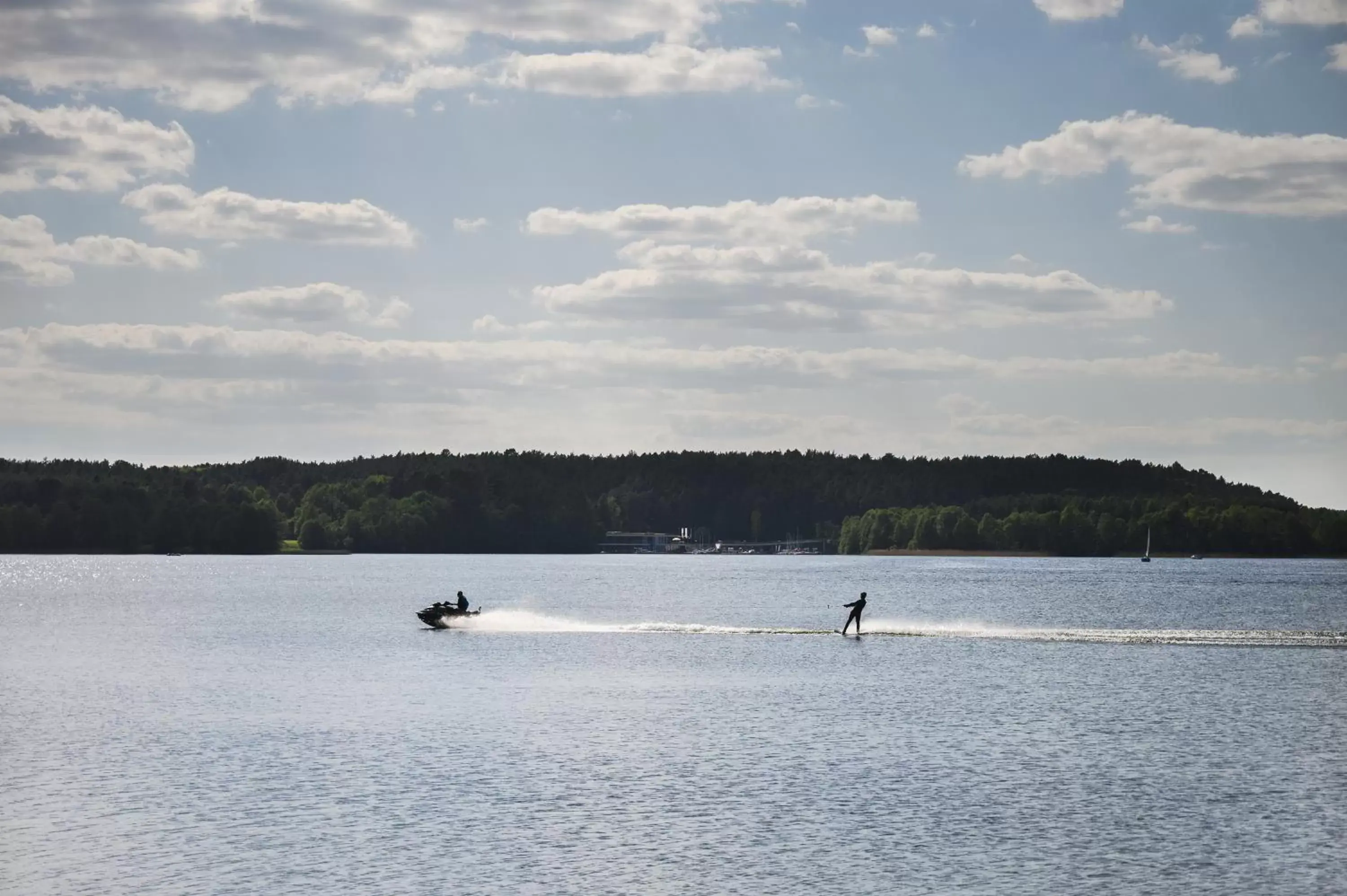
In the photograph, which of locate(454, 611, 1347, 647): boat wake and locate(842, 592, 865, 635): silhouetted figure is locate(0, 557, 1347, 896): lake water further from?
locate(842, 592, 865, 635): silhouetted figure

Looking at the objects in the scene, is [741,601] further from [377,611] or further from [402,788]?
[402,788]

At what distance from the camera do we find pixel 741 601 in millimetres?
164750

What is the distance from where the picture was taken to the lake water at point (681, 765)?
33938 mm

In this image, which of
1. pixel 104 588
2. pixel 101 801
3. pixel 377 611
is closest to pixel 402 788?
pixel 101 801

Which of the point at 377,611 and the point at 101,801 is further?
the point at 377,611

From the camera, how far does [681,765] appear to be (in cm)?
4681

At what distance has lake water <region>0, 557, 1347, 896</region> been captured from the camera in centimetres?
3394

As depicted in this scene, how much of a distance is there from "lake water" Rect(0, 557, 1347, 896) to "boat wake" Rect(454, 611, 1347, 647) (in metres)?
0.56

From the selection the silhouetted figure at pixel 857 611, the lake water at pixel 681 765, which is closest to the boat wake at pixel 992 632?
the lake water at pixel 681 765

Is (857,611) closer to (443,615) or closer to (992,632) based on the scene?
(992,632)

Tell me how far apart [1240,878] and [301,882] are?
18639 mm

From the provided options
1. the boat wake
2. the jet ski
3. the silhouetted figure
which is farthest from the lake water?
the jet ski

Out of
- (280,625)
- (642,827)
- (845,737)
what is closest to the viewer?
(642,827)

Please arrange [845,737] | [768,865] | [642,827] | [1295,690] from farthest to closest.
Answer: [1295,690] < [845,737] < [642,827] < [768,865]
